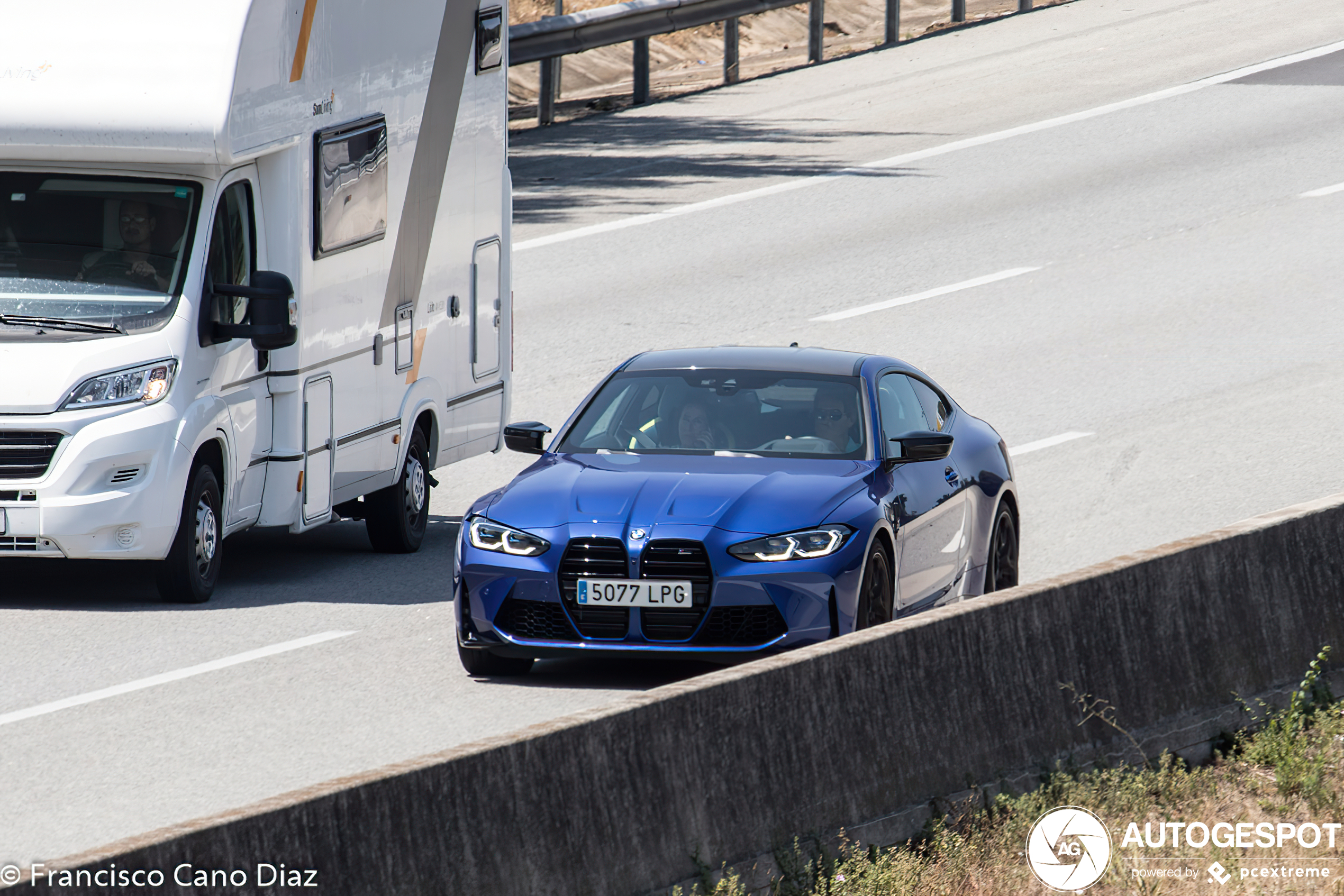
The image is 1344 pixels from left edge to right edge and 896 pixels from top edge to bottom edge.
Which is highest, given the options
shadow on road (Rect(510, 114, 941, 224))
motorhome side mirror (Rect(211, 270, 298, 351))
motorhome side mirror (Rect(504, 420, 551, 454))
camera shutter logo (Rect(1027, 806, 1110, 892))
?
motorhome side mirror (Rect(211, 270, 298, 351))

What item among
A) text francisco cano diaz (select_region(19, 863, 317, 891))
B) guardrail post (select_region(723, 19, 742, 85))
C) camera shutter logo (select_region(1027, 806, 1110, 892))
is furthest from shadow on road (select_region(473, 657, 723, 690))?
guardrail post (select_region(723, 19, 742, 85))

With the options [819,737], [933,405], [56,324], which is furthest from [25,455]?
[819,737]

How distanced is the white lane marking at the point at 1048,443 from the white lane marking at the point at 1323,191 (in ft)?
26.2

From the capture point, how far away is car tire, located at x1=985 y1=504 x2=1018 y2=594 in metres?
11.0

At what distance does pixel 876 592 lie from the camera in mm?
9430

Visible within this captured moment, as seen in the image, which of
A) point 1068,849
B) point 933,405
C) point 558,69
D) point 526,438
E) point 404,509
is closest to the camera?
point 1068,849

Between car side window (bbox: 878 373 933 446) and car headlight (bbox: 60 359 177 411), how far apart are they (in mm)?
3496

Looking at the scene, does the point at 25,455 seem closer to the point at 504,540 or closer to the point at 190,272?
the point at 190,272

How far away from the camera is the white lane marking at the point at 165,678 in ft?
30.3

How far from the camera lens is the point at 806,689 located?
7.27 meters

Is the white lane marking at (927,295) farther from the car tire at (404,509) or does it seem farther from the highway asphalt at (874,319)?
the car tire at (404,509)

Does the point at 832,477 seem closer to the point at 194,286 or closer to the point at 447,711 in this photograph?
the point at 447,711

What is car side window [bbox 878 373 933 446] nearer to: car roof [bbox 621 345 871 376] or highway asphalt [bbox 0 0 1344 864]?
car roof [bbox 621 345 871 376]

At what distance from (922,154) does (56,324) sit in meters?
15.0
